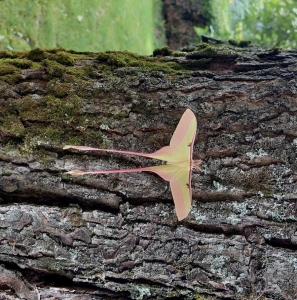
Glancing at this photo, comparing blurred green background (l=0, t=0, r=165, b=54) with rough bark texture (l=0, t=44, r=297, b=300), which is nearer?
rough bark texture (l=0, t=44, r=297, b=300)

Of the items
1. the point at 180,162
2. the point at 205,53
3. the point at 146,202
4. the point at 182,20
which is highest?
the point at 182,20

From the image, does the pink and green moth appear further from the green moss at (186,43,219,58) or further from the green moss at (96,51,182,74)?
the green moss at (186,43,219,58)

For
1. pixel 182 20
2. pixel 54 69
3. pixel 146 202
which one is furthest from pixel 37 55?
pixel 182 20

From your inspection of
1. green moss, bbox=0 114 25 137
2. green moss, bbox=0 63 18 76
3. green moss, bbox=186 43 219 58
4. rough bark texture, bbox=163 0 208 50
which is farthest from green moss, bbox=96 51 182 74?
rough bark texture, bbox=163 0 208 50

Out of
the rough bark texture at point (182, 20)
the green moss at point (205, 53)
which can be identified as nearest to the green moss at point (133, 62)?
the green moss at point (205, 53)

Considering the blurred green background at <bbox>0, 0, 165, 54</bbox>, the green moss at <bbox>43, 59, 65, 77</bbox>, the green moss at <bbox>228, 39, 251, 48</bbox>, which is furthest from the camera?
the blurred green background at <bbox>0, 0, 165, 54</bbox>

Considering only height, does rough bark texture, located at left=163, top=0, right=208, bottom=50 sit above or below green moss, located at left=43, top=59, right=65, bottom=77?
above

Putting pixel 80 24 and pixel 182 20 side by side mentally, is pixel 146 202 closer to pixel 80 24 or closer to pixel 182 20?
pixel 80 24
